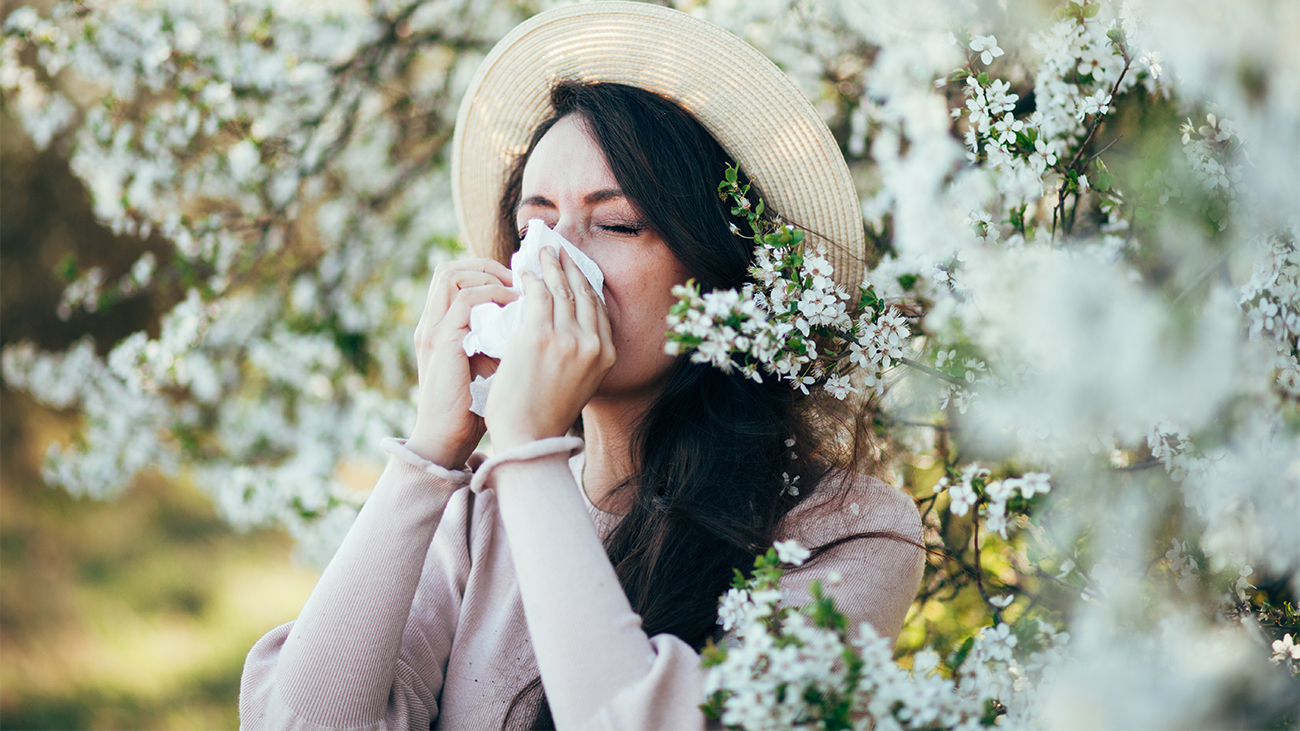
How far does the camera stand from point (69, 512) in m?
6.33

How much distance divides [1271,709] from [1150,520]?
1.31 feet

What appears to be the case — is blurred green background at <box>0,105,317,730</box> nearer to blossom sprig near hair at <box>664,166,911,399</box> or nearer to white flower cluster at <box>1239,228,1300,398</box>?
blossom sprig near hair at <box>664,166,911,399</box>

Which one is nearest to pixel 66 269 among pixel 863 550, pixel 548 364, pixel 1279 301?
pixel 548 364

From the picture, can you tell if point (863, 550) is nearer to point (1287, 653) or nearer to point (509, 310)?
point (1287, 653)

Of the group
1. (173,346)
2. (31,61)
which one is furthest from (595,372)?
(31,61)

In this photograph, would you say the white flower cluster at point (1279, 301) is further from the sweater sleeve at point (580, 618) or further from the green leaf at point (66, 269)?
the green leaf at point (66, 269)

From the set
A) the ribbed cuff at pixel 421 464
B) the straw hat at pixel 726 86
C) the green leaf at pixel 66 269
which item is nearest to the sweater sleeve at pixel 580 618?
the ribbed cuff at pixel 421 464

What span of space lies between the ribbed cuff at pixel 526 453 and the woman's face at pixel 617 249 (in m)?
0.42

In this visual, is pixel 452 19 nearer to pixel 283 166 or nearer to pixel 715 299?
pixel 283 166

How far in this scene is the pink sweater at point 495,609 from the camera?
1.18 m

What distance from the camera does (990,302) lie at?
4.86 feet

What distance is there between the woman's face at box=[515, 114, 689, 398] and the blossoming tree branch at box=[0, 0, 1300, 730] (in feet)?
0.67

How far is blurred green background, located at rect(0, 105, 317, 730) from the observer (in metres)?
4.91

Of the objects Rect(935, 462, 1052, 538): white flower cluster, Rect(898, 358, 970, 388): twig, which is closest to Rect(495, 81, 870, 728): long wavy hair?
Rect(898, 358, 970, 388): twig
